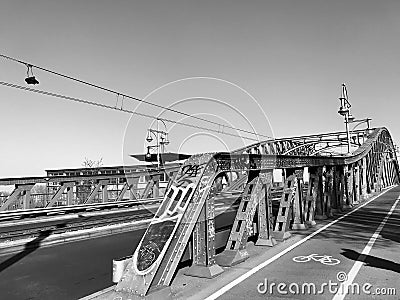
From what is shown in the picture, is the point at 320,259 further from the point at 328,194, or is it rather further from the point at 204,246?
the point at 328,194

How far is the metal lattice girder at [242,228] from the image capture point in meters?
7.43

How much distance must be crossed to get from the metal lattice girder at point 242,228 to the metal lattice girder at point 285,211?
7.05 ft

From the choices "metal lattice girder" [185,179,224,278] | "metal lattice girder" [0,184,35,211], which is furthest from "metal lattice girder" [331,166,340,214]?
"metal lattice girder" [0,184,35,211]

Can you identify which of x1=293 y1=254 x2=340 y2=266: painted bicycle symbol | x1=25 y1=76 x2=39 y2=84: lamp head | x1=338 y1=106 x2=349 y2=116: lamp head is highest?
x1=338 y1=106 x2=349 y2=116: lamp head

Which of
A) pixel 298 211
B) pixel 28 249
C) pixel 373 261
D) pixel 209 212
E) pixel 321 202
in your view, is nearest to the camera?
pixel 209 212

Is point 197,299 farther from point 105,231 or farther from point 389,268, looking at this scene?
point 105,231

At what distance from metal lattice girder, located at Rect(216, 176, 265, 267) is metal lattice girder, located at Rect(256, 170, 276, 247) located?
47 centimetres

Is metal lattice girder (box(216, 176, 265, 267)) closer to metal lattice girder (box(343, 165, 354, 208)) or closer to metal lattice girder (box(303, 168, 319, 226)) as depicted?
metal lattice girder (box(303, 168, 319, 226))

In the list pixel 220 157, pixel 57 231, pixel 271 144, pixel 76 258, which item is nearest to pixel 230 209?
pixel 57 231

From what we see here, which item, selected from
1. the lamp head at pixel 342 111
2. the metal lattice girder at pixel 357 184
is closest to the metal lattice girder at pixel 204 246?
the metal lattice girder at pixel 357 184

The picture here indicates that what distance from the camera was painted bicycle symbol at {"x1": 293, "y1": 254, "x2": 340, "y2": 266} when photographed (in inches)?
296

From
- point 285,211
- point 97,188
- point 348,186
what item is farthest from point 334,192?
point 97,188

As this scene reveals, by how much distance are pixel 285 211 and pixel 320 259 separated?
115 inches

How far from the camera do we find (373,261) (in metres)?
7.47
